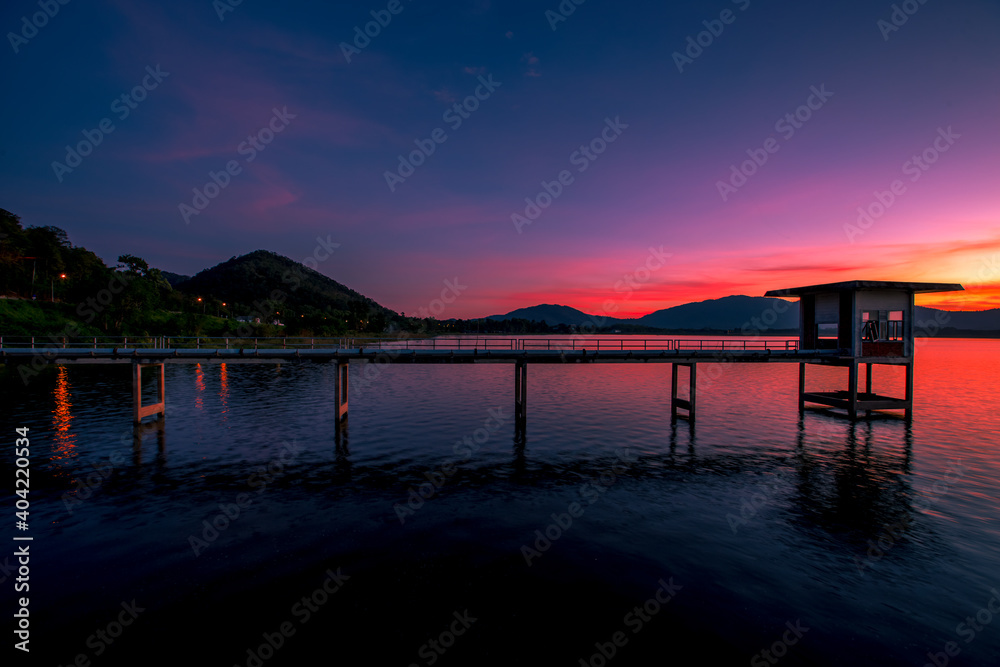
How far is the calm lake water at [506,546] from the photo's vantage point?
10.8 metres

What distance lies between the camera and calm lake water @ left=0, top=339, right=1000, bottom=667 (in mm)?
10828

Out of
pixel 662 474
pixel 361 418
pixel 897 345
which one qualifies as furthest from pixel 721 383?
pixel 361 418

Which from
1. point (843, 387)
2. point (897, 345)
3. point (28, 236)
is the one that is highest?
point (28, 236)

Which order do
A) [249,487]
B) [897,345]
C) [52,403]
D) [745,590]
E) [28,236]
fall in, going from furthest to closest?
[28,236], [52,403], [897,345], [249,487], [745,590]

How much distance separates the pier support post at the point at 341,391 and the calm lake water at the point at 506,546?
1.78m

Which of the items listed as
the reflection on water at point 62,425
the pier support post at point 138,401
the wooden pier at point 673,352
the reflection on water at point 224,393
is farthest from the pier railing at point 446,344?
the reflection on water at point 224,393

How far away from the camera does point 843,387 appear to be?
6694cm

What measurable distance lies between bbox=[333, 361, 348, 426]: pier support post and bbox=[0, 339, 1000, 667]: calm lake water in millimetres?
1782

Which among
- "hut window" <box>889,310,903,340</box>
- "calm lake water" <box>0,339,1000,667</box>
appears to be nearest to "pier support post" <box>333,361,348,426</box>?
"calm lake water" <box>0,339,1000,667</box>

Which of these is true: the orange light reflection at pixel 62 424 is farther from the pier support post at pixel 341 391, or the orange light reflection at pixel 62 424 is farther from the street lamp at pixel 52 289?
the street lamp at pixel 52 289

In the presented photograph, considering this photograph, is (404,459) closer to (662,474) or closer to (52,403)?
A: (662,474)

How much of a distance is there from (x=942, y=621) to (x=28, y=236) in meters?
155

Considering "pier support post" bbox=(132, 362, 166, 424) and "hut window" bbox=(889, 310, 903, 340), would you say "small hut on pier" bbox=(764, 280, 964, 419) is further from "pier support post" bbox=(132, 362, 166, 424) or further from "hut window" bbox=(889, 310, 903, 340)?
"pier support post" bbox=(132, 362, 166, 424)

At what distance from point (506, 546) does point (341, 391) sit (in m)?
24.0
